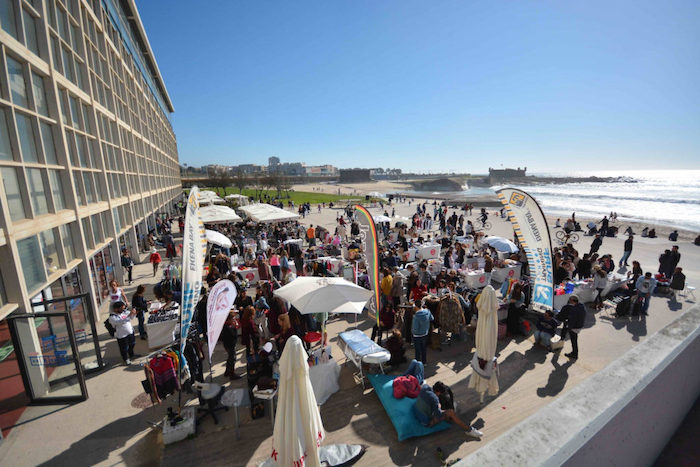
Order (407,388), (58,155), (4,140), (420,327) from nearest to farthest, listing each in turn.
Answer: (407,388)
(4,140)
(420,327)
(58,155)

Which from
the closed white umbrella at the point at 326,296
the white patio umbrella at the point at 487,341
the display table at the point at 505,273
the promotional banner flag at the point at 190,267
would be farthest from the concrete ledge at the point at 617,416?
the display table at the point at 505,273

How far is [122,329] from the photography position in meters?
7.54

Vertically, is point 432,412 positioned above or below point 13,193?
below

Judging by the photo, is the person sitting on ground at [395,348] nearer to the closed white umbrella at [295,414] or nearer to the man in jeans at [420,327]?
the man in jeans at [420,327]

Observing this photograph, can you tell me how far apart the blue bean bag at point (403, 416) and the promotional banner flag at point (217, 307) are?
10.8 ft

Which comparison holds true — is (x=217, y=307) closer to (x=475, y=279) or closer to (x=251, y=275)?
(x=251, y=275)

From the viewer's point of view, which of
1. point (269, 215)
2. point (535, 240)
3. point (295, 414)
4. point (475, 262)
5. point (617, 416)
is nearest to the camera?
point (617, 416)

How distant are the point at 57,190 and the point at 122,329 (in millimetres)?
4887

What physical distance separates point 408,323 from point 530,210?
15.7ft

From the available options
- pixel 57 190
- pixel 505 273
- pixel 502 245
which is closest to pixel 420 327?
pixel 505 273

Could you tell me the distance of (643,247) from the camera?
65.5 ft

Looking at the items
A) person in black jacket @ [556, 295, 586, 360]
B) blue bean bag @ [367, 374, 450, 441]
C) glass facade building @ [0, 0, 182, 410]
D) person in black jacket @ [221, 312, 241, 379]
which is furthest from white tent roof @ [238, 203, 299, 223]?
person in black jacket @ [556, 295, 586, 360]

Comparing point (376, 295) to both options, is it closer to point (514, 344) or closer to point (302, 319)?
point (302, 319)

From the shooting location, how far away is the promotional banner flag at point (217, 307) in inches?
224
